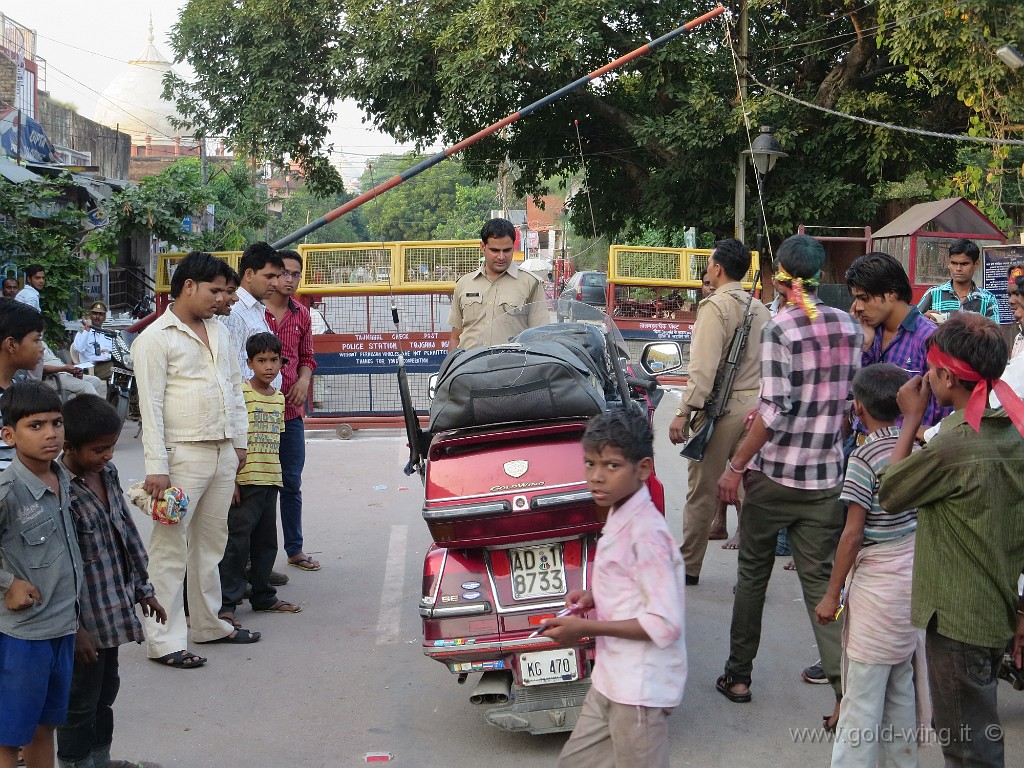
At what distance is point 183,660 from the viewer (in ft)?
18.3

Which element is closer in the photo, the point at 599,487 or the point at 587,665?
the point at 599,487

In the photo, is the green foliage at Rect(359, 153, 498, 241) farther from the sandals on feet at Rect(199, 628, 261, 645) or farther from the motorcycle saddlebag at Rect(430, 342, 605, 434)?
the motorcycle saddlebag at Rect(430, 342, 605, 434)

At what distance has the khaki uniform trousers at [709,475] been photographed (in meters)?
6.25

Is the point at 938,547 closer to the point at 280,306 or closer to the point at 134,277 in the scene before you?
the point at 280,306

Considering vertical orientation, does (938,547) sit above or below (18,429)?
below

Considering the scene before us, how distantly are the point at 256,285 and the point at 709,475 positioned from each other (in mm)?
3001

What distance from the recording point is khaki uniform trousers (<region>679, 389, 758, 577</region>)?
625cm

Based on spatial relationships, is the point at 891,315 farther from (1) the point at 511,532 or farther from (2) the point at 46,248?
(2) the point at 46,248

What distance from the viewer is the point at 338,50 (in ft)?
73.4

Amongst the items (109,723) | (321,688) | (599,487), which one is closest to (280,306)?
(321,688)

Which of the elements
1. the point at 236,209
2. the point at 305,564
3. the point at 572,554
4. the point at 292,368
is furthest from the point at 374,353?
the point at 236,209

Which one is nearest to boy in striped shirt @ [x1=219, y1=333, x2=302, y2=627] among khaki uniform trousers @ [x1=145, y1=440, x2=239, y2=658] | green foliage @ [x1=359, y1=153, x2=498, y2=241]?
khaki uniform trousers @ [x1=145, y1=440, x2=239, y2=658]

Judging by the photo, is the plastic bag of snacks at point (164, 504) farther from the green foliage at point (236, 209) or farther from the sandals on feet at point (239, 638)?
the green foliage at point (236, 209)

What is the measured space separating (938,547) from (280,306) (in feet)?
15.8
